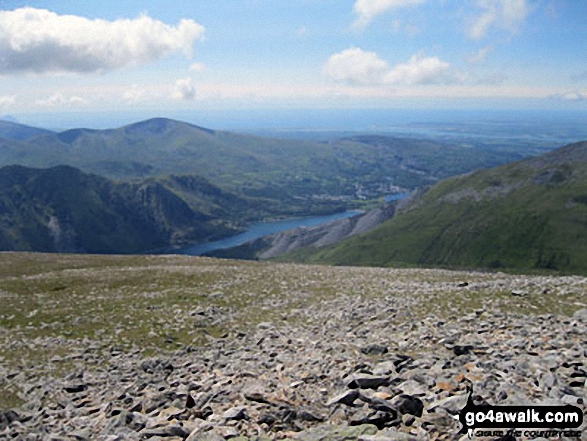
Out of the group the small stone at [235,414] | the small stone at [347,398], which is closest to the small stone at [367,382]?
the small stone at [347,398]

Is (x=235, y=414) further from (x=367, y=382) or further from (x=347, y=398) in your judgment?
(x=367, y=382)

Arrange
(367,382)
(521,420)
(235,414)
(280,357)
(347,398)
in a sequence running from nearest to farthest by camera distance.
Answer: (521,420)
(235,414)
(347,398)
(367,382)
(280,357)

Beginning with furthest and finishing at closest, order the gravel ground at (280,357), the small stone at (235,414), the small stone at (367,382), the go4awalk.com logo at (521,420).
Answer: the small stone at (367,382), the small stone at (235,414), the gravel ground at (280,357), the go4awalk.com logo at (521,420)

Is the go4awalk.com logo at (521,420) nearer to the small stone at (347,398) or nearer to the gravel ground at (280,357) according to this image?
the gravel ground at (280,357)

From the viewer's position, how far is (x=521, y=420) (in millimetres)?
10922

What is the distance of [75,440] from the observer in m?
13.2

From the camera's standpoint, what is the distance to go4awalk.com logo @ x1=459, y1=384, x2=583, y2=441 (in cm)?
1035

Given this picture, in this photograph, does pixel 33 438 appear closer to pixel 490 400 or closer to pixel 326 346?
pixel 326 346

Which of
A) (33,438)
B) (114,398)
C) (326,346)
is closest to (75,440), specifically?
(33,438)

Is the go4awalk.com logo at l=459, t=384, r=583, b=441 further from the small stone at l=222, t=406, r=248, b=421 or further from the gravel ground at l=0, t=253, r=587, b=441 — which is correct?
the small stone at l=222, t=406, r=248, b=421

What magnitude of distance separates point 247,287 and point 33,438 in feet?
77.3

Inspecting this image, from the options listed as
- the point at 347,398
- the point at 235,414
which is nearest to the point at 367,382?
the point at 347,398

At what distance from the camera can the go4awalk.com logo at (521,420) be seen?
10.4m

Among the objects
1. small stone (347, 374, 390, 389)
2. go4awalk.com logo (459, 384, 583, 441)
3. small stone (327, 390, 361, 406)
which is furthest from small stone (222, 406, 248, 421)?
go4awalk.com logo (459, 384, 583, 441)
